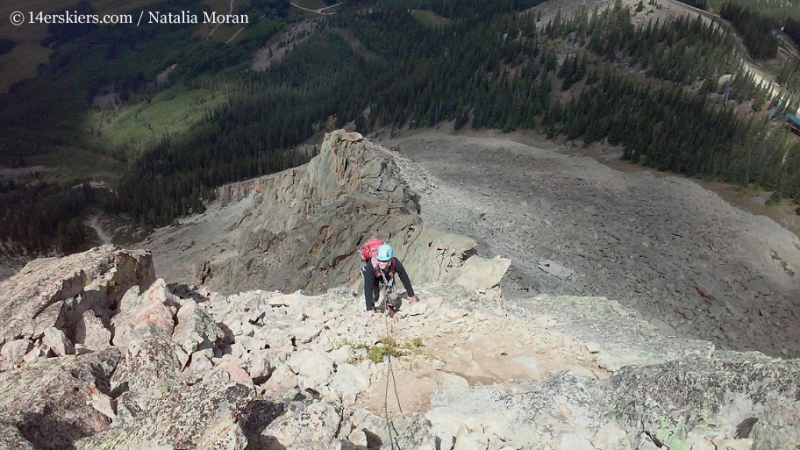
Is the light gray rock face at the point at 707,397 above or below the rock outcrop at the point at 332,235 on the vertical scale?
above

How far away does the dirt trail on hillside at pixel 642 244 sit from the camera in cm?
2670

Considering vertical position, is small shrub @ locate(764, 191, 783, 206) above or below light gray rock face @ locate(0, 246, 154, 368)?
below

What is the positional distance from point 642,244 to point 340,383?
29.0m

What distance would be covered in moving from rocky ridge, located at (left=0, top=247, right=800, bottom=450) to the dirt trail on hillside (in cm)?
687

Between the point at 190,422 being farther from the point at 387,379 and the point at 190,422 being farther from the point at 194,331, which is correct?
the point at 387,379

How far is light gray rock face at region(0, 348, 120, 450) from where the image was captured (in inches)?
278

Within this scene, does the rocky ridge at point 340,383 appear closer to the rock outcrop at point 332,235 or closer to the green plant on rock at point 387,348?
the green plant on rock at point 387,348

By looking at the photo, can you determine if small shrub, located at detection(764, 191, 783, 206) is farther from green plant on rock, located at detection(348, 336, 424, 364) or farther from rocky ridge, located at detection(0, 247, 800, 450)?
green plant on rock, located at detection(348, 336, 424, 364)

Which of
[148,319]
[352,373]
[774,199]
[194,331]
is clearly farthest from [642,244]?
[148,319]

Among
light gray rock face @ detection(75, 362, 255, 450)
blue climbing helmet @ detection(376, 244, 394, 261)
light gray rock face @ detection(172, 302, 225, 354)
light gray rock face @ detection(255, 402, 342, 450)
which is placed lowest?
light gray rock face @ detection(172, 302, 225, 354)

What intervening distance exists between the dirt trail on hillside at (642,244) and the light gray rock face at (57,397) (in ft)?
44.5

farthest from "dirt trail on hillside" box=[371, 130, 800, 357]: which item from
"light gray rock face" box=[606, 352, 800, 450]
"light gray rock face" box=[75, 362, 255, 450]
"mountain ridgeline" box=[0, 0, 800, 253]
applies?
"light gray rock face" box=[75, 362, 255, 450]

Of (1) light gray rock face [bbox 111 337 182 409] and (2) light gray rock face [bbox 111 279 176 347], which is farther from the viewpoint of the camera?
(2) light gray rock face [bbox 111 279 176 347]

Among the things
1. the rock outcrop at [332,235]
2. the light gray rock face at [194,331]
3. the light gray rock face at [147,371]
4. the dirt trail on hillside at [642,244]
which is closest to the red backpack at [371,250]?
the light gray rock face at [194,331]
